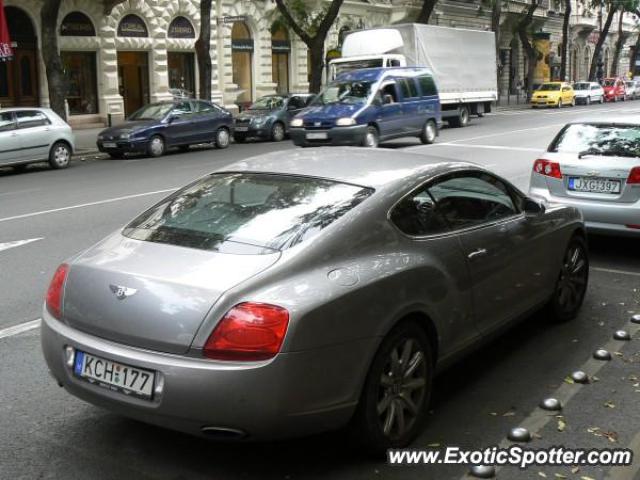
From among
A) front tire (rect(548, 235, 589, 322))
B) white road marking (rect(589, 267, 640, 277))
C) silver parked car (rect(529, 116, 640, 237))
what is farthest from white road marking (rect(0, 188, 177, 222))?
front tire (rect(548, 235, 589, 322))

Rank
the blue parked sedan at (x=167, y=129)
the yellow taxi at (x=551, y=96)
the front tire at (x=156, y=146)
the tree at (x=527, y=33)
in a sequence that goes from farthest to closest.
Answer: the tree at (x=527, y=33) < the yellow taxi at (x=551, y=96) < the front tire at (x=156, y=146) < the blue parked sedan at (x=167, y=129)

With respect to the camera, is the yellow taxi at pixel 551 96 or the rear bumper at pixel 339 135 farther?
the yellow taxi at pixel 551 96

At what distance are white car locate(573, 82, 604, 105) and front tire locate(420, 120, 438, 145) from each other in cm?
3150

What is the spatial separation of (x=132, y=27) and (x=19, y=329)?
84.1 ft

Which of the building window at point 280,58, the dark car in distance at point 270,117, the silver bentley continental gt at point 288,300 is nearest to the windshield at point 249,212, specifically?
the silver bentley continental gt at point 288,300

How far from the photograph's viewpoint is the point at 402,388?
398 cm

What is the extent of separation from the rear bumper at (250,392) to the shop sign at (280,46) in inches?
1330

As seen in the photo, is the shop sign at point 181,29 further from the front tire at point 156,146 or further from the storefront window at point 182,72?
the front tire at point 156,146

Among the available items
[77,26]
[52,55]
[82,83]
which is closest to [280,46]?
[82,83]

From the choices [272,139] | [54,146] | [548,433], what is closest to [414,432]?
[548,433]

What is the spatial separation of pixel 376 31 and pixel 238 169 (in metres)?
24.1

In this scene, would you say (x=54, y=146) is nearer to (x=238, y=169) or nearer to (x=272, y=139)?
(x=272, y=139)

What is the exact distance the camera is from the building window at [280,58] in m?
36.3

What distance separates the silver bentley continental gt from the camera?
135 inches
